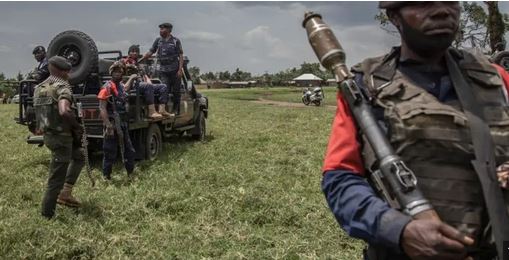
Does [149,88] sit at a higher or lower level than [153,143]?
higher

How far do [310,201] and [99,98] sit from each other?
3434mm

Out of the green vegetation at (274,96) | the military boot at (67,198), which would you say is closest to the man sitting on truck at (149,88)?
the military boot at (67,198)

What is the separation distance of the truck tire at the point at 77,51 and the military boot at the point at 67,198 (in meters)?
3.14

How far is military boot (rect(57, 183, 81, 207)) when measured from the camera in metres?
6.43

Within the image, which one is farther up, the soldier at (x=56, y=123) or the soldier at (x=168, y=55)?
the soldier at (x=168, y=55)

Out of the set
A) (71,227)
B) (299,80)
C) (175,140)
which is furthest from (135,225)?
(299,80)

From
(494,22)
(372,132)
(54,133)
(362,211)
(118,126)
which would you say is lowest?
(118,126)

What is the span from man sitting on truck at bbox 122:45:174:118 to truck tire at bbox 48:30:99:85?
56cm

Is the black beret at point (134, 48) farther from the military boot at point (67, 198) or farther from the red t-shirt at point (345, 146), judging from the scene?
the red t-shirt at point (345, 146)

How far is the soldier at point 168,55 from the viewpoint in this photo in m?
10.3

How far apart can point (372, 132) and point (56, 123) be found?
5099 millimetres

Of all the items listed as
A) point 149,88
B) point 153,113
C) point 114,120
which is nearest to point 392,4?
point 114,120

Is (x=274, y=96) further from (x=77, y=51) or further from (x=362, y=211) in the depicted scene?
(x=362, y=211)

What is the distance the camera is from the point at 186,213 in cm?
629
